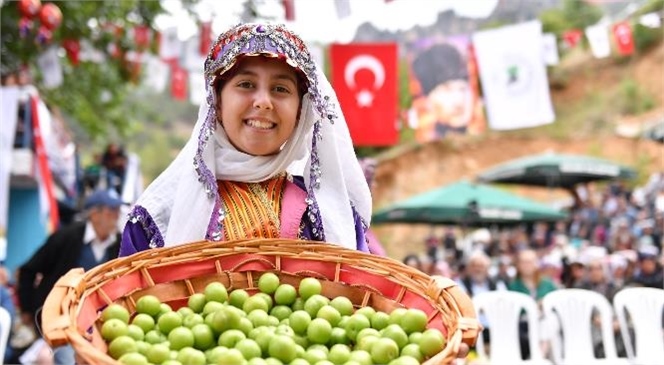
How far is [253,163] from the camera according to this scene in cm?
207

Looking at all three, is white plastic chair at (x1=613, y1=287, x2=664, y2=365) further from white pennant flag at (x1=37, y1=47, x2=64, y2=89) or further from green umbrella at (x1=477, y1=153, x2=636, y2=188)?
green umbrella at (x1=477, y1=153, x2=636, y2=188)

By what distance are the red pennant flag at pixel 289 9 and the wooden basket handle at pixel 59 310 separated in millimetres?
6543

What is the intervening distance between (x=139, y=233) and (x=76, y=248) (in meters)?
2.90

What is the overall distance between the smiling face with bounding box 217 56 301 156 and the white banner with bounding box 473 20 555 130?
661cm

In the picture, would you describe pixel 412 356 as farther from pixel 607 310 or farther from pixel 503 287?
pixel 503 287

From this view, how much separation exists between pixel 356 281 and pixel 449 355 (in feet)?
1.42

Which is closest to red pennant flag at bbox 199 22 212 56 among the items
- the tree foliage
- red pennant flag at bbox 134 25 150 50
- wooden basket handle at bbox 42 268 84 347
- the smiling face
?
the tree foliage

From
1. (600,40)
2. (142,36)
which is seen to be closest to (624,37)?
(600,40)

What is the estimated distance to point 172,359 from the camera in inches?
58.8

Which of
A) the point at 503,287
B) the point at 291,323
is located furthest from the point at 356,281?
the point at 503,287

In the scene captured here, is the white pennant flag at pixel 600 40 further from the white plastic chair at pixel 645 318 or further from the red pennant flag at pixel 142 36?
the white plastic chair at pixel 645 318

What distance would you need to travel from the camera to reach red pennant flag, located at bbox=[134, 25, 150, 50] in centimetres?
1033

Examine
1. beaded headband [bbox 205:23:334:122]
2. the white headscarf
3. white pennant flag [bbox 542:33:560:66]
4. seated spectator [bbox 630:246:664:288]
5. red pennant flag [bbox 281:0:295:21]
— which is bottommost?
seated spectator [bbox 630:246:664:288]

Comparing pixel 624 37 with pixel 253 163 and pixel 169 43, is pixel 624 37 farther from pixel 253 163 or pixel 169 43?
pixel 253 163
